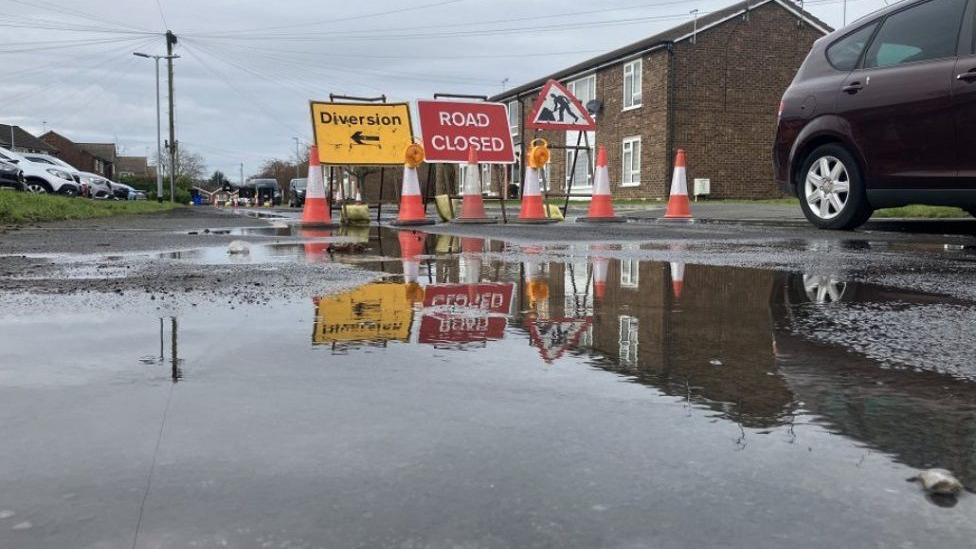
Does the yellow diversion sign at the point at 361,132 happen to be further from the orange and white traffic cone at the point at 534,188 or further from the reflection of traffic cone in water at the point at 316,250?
the reflection of traffic cone in water at the point at 316,250

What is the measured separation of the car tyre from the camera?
862 cm

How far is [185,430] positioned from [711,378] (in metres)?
1.51

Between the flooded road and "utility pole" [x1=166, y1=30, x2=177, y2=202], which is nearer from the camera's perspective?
the flooded road

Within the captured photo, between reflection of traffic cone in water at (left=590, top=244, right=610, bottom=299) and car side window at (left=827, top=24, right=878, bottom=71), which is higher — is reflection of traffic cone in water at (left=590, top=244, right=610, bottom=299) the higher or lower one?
the lower one

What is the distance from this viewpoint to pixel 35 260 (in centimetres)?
648

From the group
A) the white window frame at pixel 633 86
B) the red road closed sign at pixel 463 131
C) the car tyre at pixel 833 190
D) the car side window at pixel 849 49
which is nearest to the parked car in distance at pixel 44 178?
the white window frame at pixel 633 86

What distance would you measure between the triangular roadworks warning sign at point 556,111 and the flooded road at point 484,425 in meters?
10.9

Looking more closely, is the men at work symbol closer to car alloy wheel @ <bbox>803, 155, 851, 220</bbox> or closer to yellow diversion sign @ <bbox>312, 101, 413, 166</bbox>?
yellow diversion sign @ <bbox>312, 101, 413, 166</bbox>

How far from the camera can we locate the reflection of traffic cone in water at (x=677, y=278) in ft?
15.3

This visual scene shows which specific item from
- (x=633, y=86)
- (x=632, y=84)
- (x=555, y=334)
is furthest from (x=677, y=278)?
(x=632, y=84)

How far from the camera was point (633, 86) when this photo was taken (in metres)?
33.6

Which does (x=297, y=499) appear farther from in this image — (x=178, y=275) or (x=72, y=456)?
(x=178, y=275)

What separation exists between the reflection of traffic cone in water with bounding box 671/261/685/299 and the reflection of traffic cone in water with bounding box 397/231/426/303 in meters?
1.39

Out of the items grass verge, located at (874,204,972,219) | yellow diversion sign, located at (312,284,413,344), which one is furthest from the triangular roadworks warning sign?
yellow diversion sign, located at (312,284,413,344)
